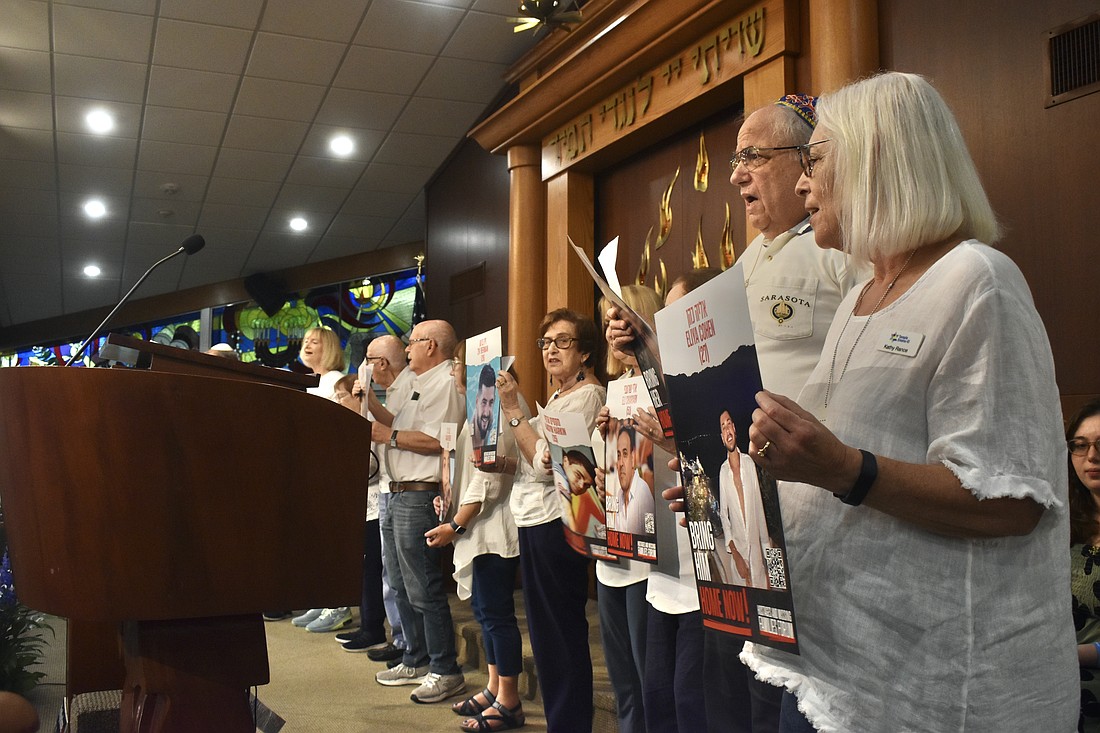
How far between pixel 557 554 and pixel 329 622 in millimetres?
2792

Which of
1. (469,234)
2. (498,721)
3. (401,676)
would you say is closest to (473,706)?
(498,721)

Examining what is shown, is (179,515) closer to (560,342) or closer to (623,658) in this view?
(623,658)

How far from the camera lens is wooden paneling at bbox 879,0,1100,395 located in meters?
2.37

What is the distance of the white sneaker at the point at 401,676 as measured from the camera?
401 cm

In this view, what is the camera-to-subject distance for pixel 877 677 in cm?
104

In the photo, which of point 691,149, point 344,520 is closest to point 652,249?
point 691,149

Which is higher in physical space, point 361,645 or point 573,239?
point 573,239

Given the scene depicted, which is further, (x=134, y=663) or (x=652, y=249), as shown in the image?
(x=652, y=249)

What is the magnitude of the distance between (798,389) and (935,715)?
712mm

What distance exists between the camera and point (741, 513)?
1137 mm

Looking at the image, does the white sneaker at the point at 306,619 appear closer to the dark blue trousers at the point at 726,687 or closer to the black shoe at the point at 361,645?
the black shoe at the point at 361,645

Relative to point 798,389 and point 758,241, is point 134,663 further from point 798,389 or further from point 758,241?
point 758,241

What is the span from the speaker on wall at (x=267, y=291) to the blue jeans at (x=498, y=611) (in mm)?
8639

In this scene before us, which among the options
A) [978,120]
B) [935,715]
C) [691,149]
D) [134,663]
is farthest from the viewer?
[691,149]
